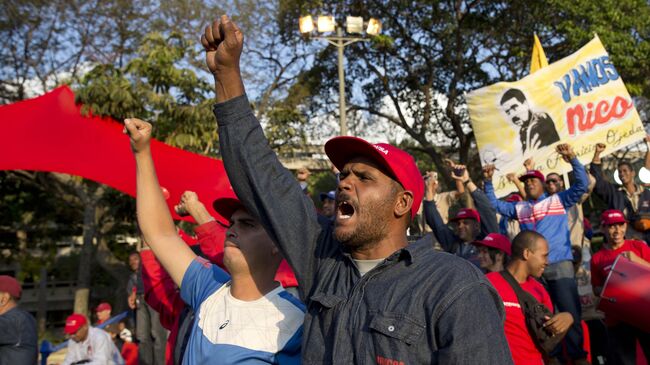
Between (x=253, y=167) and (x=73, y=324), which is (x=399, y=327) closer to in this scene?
(x=253, y=167)

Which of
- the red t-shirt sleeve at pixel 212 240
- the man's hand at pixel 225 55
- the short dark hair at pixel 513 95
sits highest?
the short dark hair at pixel 513 95

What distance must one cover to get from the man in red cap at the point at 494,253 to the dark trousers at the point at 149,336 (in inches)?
139

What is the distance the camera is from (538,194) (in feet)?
22.1

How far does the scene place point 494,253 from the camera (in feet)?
16.7

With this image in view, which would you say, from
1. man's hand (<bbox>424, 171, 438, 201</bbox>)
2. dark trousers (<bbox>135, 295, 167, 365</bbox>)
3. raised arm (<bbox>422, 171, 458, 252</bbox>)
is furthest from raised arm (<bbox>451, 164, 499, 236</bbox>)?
dark trousers (<bbox>135, 295, 167, 365</bbox>)

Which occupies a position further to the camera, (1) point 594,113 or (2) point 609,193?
(1) point 594,113

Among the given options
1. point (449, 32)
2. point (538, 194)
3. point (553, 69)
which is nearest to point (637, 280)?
point (538, 194)

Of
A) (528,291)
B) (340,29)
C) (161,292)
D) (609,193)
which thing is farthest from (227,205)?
(340,29)

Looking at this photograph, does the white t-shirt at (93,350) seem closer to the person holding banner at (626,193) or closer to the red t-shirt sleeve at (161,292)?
the red t-shirt sleeve at (161,292)

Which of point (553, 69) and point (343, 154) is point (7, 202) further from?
point (343, 154)

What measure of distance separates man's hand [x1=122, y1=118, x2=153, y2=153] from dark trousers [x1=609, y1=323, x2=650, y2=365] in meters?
4.19

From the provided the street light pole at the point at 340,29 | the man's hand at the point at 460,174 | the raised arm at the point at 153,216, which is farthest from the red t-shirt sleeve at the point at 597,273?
the street light pole at the point at 340,29

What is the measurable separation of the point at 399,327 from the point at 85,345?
21.0 feet

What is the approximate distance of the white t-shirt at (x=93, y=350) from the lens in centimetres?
727
